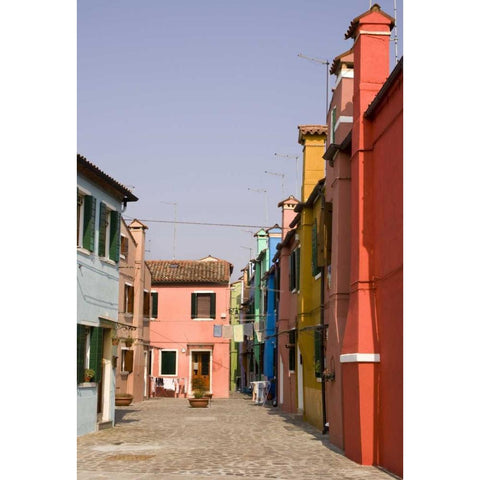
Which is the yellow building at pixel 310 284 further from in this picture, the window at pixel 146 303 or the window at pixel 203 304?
the window at pixel 203 304

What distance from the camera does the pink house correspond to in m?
42.3

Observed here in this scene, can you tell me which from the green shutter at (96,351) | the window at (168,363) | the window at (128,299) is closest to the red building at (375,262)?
the green shutter at (96,351)

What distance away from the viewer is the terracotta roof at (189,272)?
143ft

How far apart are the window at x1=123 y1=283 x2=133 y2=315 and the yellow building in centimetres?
974

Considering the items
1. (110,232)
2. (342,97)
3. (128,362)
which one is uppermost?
(342,97)

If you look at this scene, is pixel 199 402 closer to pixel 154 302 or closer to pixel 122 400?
pixel 122 400

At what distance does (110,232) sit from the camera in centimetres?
2172

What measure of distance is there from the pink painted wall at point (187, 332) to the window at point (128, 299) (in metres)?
8.63

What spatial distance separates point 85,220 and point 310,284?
8133 mm

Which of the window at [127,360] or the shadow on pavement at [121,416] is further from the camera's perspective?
the window at [127,360]

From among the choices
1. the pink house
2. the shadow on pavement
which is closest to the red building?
the shadow on pavement

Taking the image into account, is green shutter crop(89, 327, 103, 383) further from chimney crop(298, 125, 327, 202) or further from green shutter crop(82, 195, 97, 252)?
chimney crop(298, 125, 327, 202)

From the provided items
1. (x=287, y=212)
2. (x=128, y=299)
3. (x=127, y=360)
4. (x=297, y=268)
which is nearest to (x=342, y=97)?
(x=297, y=268)
